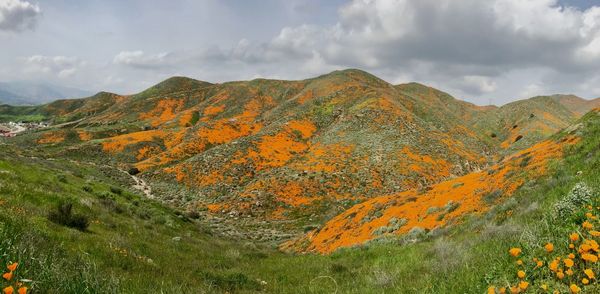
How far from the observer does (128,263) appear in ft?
21.7

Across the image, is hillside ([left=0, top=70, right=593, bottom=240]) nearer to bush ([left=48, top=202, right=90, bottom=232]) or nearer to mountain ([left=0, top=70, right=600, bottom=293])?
mountain ([left=0, top=70, right=600, bottom=293])

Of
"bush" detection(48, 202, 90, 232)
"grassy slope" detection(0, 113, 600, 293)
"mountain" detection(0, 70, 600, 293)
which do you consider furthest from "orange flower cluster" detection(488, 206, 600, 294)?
"bush" detection(48, 202, 90, 232)

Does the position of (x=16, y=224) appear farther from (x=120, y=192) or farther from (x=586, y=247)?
(x=120, y=192)

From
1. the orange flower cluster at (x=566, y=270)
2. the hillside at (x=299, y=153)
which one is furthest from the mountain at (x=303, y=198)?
the hillside at (x=299, y=153)

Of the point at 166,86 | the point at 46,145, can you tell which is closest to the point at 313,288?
the point at 46,145

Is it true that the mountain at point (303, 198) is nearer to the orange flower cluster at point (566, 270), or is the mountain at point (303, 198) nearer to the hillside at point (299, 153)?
the orange flower cluster at point (566, 270)

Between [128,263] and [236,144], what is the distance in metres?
51.9

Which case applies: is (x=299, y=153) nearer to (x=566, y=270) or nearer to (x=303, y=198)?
(x=303, y=198)

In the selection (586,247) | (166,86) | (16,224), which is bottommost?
(16,224)

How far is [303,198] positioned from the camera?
137ft

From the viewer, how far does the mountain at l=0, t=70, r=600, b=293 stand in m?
5.52

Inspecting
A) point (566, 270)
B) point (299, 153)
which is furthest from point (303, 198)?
point (566, 270)

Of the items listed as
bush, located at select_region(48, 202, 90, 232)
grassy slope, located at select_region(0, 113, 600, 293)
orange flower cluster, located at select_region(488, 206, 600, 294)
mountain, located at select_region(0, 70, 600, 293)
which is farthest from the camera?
bush, located at select_region(48, 202, 90, 232)

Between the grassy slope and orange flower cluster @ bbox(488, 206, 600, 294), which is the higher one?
orange flower cluster @ bbox(488, 206, 600, 294)
